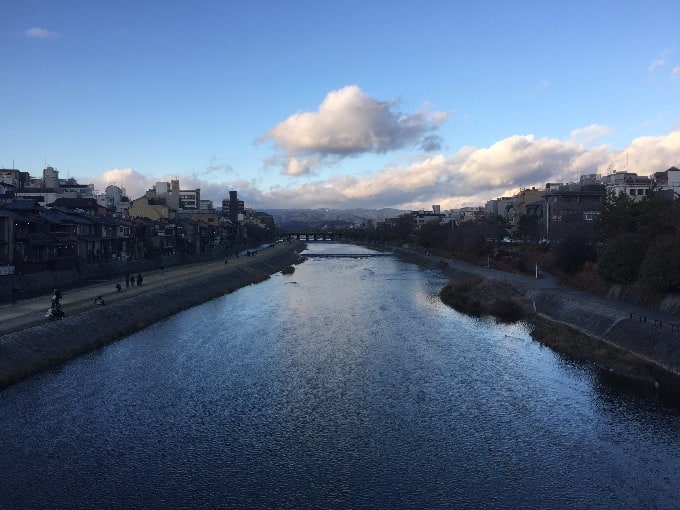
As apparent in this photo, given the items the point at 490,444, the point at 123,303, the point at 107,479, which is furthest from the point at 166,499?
the point at 123,303

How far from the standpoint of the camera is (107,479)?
1145 centimetres

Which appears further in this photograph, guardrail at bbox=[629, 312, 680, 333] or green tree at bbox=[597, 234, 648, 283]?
green tree at bbox=[597, 234, 648, 283]

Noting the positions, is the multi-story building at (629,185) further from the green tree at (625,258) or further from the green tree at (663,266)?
the green tree at (663,266)

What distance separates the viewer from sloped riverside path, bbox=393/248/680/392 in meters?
19.2

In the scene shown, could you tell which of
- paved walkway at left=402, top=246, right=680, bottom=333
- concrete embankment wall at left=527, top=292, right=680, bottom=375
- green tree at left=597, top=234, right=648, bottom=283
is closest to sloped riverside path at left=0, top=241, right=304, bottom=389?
concrete embankment wall at left=527, top=292, right=680, bottom=375

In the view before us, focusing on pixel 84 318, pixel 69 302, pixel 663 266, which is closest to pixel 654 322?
pixel 663 266

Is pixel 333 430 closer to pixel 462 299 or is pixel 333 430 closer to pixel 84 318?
pixel 84 318

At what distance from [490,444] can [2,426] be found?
12380mm

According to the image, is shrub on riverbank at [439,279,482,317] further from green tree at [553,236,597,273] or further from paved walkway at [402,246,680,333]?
green tree at [553,236,597,273]

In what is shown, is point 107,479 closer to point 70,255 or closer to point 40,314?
point 40,314

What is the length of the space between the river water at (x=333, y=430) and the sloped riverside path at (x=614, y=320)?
7.89ft

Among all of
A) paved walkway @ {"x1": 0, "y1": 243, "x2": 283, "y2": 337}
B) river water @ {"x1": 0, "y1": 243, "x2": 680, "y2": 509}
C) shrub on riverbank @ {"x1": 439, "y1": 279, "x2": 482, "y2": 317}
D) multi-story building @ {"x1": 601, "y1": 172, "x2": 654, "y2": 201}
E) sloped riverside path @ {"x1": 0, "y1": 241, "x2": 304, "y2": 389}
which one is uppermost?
multi-story building @ {"x1": 601, "y1": 172, "x2": 654, "y2": 201}

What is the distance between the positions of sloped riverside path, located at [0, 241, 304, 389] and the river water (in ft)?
2.88

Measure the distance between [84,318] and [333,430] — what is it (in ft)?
49.3
